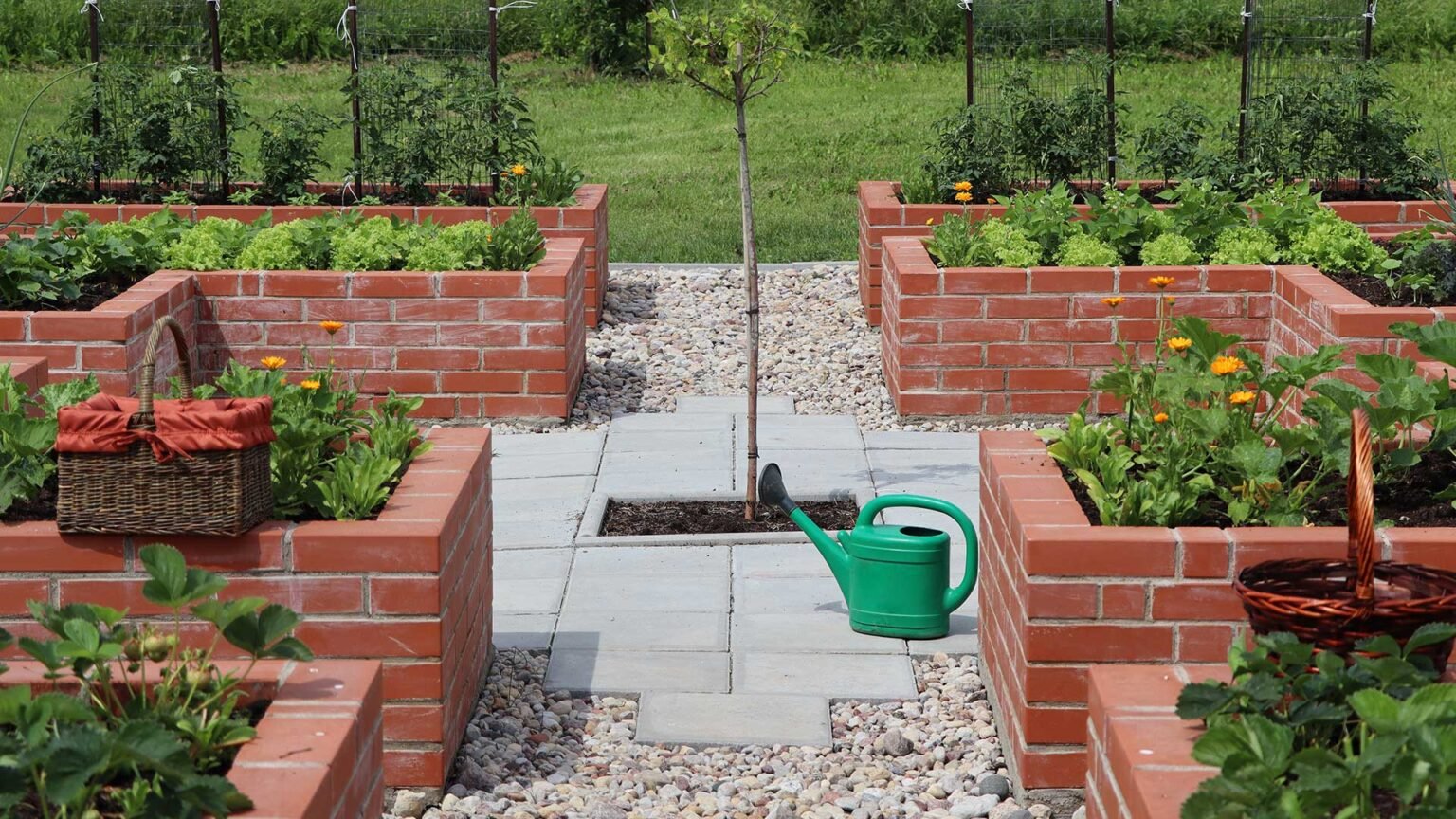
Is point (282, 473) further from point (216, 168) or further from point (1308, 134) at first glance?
point (1308, 134)

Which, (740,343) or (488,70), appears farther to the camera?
(488,70)

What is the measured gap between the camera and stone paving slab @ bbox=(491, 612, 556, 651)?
494cm

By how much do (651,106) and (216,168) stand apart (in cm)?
777

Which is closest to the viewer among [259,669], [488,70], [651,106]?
[259,669]

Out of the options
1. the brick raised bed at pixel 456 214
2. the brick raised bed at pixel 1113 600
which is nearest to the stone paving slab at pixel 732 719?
the brick raised bed at pixel 1113 600

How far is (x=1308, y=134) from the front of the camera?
9.71 meters

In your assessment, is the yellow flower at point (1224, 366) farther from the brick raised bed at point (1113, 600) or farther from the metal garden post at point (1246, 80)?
the metal garden post at point (1246, 80)

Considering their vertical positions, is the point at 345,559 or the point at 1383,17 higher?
the point at 1383,17

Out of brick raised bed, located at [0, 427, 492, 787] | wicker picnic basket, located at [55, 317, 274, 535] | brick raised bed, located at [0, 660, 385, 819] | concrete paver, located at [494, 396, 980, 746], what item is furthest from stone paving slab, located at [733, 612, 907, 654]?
brick raised bed, located at [0, 660, 385, 819]

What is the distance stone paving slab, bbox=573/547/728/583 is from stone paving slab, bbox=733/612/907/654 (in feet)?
1.47

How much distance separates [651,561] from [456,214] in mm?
3887

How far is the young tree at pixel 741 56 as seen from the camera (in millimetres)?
5777

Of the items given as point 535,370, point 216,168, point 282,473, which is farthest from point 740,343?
point 282,473

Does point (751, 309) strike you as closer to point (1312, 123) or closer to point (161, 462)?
point (161, 462)
